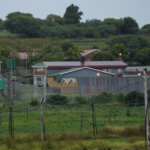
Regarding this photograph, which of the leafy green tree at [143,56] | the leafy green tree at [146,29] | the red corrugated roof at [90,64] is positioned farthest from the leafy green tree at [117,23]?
the red corrugated roof at [90,64]

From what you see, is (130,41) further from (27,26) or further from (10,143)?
(10,143)

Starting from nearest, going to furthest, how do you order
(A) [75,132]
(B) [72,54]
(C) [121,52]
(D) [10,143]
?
(D) [10,143] < (A) [75,132] < (C) [121,52] < (B) [72,54]

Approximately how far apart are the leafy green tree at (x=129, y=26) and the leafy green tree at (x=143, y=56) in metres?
44.1

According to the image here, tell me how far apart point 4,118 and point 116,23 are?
315ft

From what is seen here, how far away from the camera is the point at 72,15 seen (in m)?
133

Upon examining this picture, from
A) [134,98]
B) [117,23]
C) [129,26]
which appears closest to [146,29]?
[117,23]

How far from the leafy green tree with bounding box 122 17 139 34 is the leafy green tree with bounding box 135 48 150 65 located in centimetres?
4408

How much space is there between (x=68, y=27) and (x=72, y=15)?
21223mm

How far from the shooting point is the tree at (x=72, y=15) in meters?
129

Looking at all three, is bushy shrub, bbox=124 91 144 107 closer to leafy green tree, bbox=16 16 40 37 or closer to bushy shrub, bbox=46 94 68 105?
bushy shrub, bbox=46 94 68 105

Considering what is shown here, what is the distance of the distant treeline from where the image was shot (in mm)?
109188

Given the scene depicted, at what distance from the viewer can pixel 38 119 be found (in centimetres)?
2941

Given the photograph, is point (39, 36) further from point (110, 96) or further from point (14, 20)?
point (110, 96)

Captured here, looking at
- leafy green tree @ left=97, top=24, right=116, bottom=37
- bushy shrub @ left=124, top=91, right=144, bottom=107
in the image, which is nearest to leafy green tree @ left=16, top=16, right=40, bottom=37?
leafy green tree @ left=97, top=24, right=116, bottom=37
